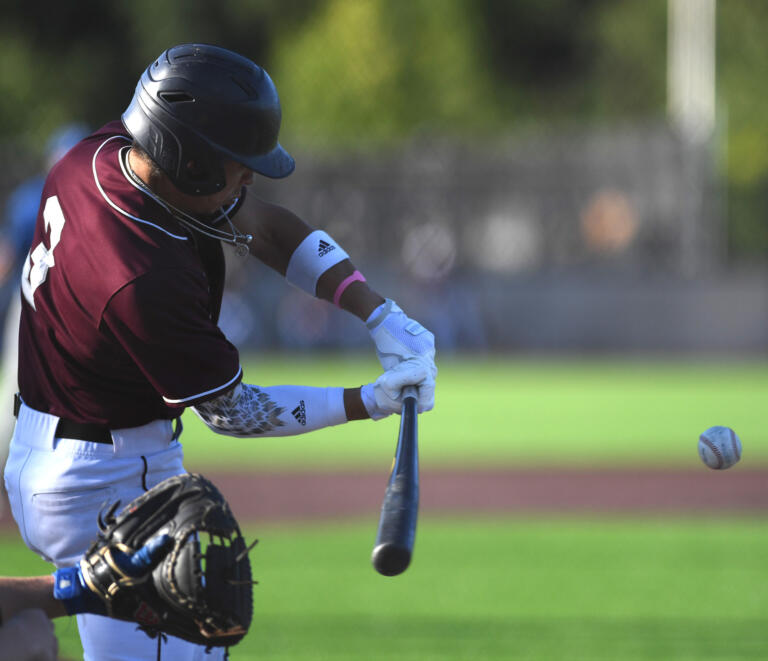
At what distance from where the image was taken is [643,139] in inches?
874

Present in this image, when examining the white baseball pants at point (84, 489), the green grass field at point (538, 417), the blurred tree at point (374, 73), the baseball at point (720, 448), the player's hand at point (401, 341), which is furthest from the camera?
the blurred tree at point (374, 73)

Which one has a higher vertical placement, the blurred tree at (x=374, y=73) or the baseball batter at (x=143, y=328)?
the blurred tree at (x=374, y=73)

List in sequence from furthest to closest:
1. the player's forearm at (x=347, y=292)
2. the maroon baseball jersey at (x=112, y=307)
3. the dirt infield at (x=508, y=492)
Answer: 1. the dirt infield at (x=508, y=492)
2. the player's forearm at (x=347, y=292)
3. the maroon baseball jersey at (x=112, y=307)

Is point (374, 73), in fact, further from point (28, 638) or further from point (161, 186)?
point (28, 638)

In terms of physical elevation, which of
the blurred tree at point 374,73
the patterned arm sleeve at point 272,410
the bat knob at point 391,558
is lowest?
the bat knob at point 391,558

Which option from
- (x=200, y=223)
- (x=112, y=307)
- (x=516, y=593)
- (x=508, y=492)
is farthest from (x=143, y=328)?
(x=508, y=492)

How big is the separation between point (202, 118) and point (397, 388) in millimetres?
878

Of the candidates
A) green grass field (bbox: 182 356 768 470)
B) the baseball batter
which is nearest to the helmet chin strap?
the baseball batter

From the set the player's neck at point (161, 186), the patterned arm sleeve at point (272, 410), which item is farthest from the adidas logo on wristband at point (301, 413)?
the player's neck at point (161, 186)

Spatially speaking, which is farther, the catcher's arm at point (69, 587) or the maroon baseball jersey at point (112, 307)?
the maroon baseball jersey at point (112, 307)

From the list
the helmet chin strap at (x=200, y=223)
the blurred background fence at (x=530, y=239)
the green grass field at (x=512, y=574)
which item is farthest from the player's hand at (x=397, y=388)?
the blurred background fence at (x=530, y=239)

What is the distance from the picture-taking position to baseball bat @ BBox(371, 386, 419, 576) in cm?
280

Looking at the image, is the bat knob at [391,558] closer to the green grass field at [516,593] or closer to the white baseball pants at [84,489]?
the white baseball pants at [84,489]

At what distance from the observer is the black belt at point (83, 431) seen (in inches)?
133
